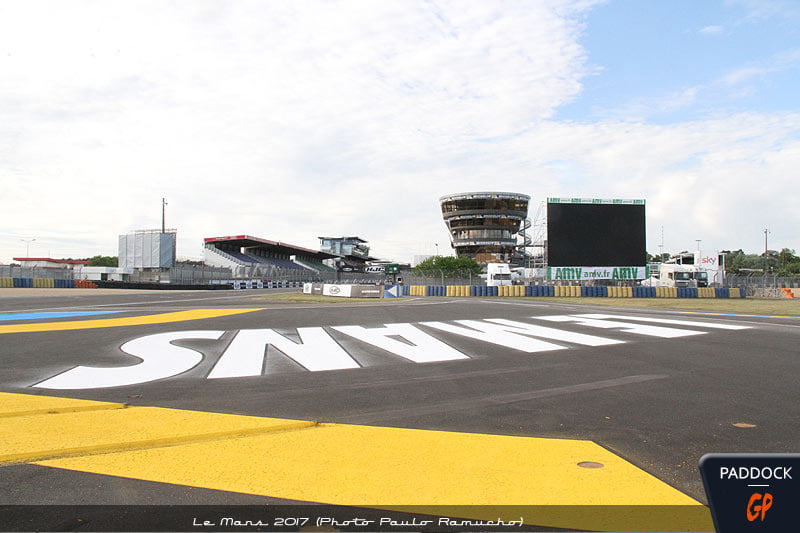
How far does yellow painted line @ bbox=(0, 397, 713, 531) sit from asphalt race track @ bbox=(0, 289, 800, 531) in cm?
2

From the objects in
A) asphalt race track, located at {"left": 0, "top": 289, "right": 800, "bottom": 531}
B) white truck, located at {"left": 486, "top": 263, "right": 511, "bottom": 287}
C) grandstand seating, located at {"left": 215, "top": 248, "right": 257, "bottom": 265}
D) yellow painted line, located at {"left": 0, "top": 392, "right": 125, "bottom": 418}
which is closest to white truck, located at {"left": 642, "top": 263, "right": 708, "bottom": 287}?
white truck, located at {"left": 486, "top": 263, "right": 511, "bottom": 287}

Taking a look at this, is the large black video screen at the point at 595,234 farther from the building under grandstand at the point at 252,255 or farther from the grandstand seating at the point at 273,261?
the grandstand seating at the point at 273,261

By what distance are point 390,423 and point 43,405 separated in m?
4.08

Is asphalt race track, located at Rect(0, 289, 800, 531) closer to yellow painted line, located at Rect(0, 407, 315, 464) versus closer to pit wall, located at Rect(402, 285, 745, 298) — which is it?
yellow painted line, located at Rect(0, 407, 315, 464)

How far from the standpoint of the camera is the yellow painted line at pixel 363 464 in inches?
133

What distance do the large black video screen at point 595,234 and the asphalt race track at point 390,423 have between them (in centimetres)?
3408

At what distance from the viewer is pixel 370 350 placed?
10.3 meters

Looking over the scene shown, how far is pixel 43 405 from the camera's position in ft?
19.6

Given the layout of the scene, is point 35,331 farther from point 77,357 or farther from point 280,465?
point 280,465

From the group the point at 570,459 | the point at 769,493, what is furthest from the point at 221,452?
the point at 769,493

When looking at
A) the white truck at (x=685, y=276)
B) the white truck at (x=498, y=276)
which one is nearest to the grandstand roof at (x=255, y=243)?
the white truck at (x=498, y=276)

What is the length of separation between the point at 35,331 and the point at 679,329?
56.7 feet

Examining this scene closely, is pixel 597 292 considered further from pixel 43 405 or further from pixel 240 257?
pixel 240 257

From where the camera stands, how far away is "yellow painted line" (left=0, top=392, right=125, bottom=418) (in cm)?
569
